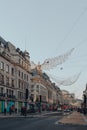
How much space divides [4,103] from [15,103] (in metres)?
10.9

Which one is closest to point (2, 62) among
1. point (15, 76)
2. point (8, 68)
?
point (8, 68)

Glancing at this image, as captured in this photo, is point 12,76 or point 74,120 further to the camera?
point 12,76

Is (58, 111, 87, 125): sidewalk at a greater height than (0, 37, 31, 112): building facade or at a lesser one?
lesser

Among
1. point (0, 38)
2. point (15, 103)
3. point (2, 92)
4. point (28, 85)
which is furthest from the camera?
point (28, 85)

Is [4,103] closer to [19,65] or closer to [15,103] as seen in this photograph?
[15,103]

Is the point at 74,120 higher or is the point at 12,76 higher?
the point at 12,76

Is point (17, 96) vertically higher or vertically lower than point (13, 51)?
lower

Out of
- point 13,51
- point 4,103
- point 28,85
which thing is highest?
point 13,51

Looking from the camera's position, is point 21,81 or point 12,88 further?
point 21,81

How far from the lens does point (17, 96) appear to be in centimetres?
10381

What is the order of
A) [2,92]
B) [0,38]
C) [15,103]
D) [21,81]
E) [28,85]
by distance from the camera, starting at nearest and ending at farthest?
[2,92] → [0,38] → [15,103] → [21,81] → [28,85]

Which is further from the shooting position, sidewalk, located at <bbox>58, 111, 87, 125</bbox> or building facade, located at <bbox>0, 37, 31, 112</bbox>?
building facade, located at <bbox>0, 37, 31, 112</bbox>

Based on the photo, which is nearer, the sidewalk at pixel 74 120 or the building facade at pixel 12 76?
the sidewalk at pixel 74 120

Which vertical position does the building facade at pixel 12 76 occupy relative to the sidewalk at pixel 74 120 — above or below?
above
